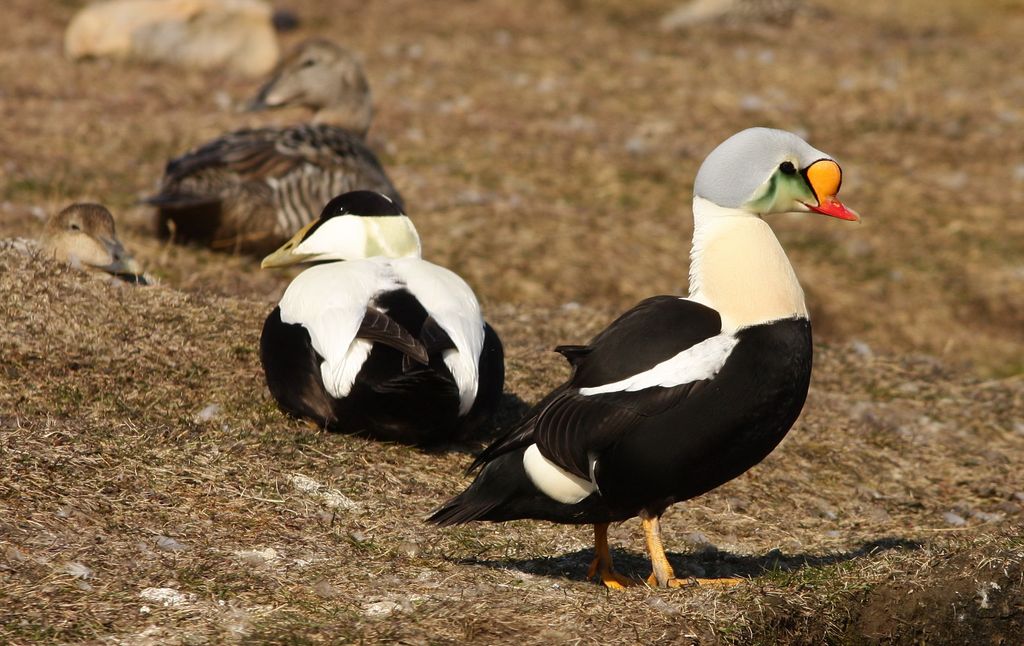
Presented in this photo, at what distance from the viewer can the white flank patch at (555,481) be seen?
4.43 meters

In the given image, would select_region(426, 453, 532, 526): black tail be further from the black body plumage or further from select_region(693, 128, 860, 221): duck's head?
select_region(693, 128, 860, 221): duck's head

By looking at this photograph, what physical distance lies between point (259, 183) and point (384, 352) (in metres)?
4.01

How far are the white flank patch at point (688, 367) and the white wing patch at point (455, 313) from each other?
4.49 feet

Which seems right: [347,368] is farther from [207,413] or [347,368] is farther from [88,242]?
[88,242]

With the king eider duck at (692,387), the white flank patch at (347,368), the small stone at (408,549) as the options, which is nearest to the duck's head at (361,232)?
the white flank patch at (347,368)

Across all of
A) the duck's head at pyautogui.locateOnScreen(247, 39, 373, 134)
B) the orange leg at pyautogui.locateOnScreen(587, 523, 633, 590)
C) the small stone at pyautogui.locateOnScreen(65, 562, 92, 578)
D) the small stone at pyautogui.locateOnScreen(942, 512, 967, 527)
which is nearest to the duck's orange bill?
the orange leg at pyautogui.locateOnScreen(587, 523, 633, 590)

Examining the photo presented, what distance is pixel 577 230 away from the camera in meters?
10.2

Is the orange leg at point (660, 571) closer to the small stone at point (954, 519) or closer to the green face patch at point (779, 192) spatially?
the green face patch at point (779, 192)

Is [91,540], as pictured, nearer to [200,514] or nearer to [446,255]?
[200,514]

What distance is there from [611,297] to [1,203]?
4.19 meters

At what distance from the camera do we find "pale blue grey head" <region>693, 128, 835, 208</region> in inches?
179

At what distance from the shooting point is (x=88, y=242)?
708 centimetres

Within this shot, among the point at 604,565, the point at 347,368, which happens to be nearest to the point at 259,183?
the point at 347,368

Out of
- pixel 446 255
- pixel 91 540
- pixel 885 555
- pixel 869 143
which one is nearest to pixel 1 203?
pixel 446 255
